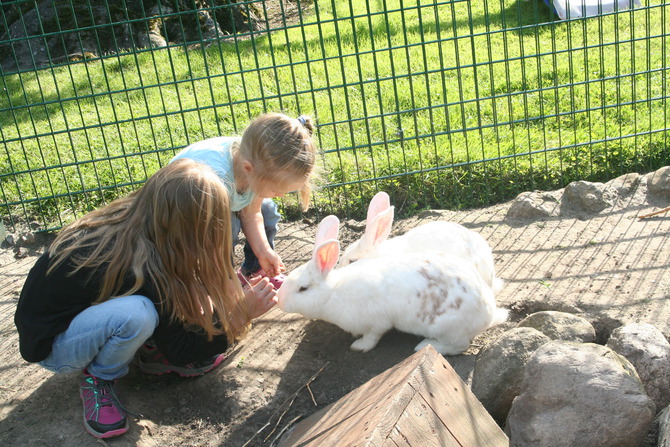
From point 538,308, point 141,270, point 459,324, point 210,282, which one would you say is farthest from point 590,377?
point 141,270

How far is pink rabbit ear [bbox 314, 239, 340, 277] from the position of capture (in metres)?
3.18

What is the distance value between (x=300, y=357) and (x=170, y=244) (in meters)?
0.95

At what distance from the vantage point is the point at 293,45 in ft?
23.4

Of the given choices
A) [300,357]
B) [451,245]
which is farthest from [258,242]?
[451,245]

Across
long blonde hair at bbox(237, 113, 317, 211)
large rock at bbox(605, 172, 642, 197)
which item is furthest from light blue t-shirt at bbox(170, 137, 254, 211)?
large rock at bbox(605, 172, 642, 197)

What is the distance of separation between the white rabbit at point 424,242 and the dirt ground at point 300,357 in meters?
0.27

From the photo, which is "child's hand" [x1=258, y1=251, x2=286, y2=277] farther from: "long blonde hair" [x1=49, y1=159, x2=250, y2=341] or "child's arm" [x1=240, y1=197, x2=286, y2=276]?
"long blonde hair" [x1=49, y1=159, x2=250, y2=341]

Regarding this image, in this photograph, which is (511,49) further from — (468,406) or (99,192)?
(468,406)

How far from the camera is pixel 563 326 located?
293 centimetres

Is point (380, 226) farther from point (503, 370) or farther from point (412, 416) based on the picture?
point (412, 416)

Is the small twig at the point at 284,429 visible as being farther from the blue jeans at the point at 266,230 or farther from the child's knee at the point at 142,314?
the blue jeans at the point at 266,230

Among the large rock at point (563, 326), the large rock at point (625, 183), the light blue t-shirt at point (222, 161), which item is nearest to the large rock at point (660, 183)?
the large rock at point (625, 183)

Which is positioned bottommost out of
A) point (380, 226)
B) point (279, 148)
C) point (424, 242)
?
point (424, 242)

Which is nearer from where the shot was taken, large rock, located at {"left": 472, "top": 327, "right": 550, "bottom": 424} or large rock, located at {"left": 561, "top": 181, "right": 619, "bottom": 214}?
large rock, located at {"left": 472, "top": 327, "right": 550, "bottom": 424}
